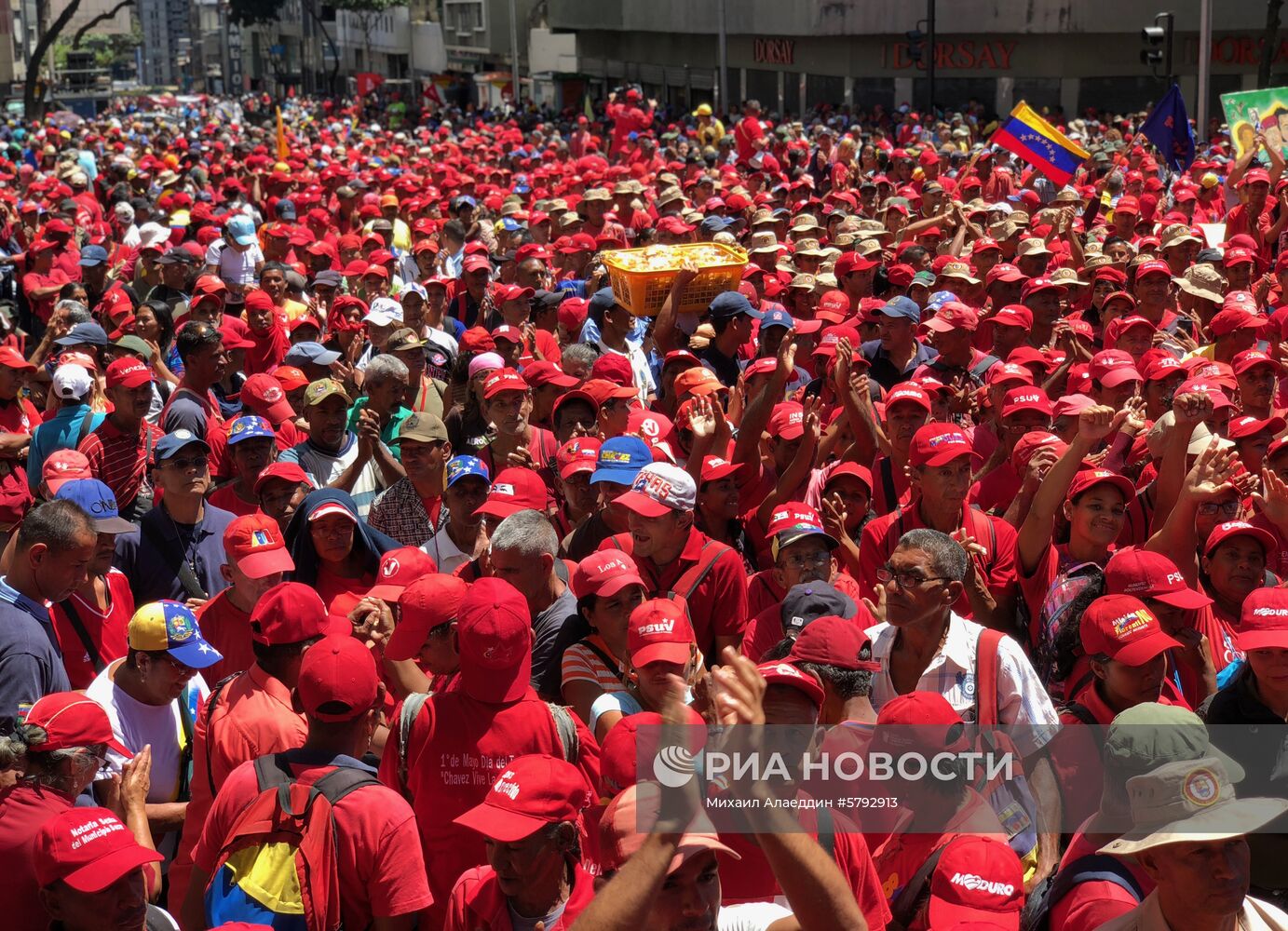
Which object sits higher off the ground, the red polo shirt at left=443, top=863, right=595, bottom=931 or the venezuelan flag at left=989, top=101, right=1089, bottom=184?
the venezuelan flag at left=989, top=101, right=1089, bottom=184

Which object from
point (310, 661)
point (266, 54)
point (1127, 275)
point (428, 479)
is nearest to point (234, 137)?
point (1127, 275)

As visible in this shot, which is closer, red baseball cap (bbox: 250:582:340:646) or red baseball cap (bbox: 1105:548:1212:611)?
red baseball cap (bbox: 250:582:340:646)

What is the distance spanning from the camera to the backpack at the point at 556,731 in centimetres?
447

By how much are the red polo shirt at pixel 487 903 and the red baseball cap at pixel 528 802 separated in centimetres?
16

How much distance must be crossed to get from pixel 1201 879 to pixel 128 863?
2456 mm

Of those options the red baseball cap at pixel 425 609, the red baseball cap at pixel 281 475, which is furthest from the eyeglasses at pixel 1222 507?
the red baseball cap at pixel 281 475

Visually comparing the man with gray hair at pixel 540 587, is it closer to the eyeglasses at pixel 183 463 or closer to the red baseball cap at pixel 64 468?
the eyeglasses at pixel 183 463

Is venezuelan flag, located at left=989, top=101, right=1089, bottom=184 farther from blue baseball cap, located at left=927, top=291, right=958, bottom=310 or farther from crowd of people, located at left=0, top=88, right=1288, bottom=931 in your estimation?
blue baseball cap, located at left=927, top=291, right=958, bottom=310

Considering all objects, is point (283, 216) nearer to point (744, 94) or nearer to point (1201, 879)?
point (1201, 879)

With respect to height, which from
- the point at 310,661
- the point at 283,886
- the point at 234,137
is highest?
the point at 234,137

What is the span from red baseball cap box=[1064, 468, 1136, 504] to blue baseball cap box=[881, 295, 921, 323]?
3.20 meters

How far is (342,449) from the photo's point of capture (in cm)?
787

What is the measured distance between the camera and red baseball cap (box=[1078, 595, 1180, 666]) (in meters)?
4.54

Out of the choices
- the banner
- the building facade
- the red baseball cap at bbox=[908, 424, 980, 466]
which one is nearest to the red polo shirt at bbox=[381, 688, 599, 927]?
the red baseball cap at bbox=[908, 424, 980, 466]
